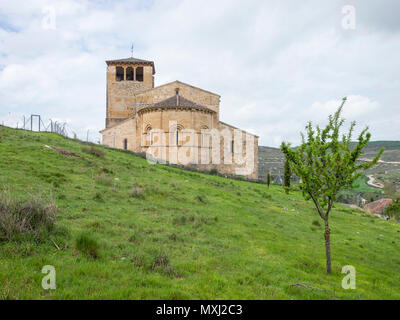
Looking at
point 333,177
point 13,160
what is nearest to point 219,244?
point 333,177

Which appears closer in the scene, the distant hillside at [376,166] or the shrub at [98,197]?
the shrub at [98,197]

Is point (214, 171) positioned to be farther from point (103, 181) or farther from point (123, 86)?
point (123, 86)

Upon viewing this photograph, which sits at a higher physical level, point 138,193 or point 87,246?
point 138,193

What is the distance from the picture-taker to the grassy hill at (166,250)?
4711 mm

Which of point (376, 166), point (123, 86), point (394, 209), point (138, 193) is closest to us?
point (138, 193)

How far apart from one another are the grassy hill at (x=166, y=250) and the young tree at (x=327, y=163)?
1.80 meters

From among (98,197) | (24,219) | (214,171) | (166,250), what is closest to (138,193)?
(98,197)

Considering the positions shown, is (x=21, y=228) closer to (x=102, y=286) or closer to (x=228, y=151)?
(x=102, y=286)

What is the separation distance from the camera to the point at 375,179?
72500mm

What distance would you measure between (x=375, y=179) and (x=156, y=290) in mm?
82427

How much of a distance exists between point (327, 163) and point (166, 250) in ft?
15.2

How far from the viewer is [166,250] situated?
6453 mm

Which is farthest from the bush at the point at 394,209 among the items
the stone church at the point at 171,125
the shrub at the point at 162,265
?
the shrub at the point at 162,265

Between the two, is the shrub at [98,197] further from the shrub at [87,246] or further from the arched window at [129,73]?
the arched window at [129,73]
